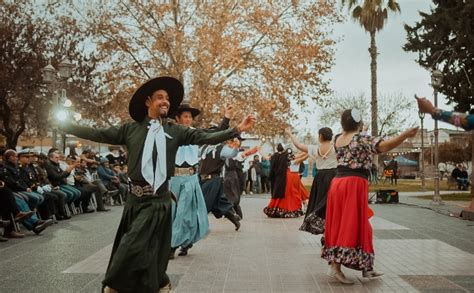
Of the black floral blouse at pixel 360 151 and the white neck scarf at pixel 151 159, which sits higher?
the black floral blouse at pixel 360 151

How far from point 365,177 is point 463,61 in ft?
57.7

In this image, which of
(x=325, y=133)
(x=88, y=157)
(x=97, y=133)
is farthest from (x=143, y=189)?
(x=88, y=157)

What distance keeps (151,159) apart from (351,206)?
2.88 metres

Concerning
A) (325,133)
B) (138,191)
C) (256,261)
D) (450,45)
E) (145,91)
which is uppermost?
(450,45)

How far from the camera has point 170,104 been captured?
5754mm

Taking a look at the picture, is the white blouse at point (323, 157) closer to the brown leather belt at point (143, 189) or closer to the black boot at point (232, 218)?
the black boot at point (232, 218)

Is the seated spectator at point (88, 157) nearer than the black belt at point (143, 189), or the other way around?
the black belt at point (143, 189)

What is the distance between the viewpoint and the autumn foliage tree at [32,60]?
28.2 metres

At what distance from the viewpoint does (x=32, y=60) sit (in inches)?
1142

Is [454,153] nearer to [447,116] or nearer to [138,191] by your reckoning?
[447,116]

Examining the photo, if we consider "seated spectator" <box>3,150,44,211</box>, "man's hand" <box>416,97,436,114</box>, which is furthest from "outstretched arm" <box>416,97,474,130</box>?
"seated spectator" <box>3,150,44,211</box>

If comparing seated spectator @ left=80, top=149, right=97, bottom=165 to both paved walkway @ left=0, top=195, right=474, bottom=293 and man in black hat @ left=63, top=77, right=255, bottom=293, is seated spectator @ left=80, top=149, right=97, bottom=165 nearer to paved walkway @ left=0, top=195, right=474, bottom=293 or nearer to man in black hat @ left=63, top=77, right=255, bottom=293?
paved walkway @ left=0, top=195, right=474, bottom=293

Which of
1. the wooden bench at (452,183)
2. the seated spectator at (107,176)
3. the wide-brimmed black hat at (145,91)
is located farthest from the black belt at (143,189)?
the wooden bench at (452,183)

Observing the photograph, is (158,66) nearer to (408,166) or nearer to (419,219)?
(419,219)
